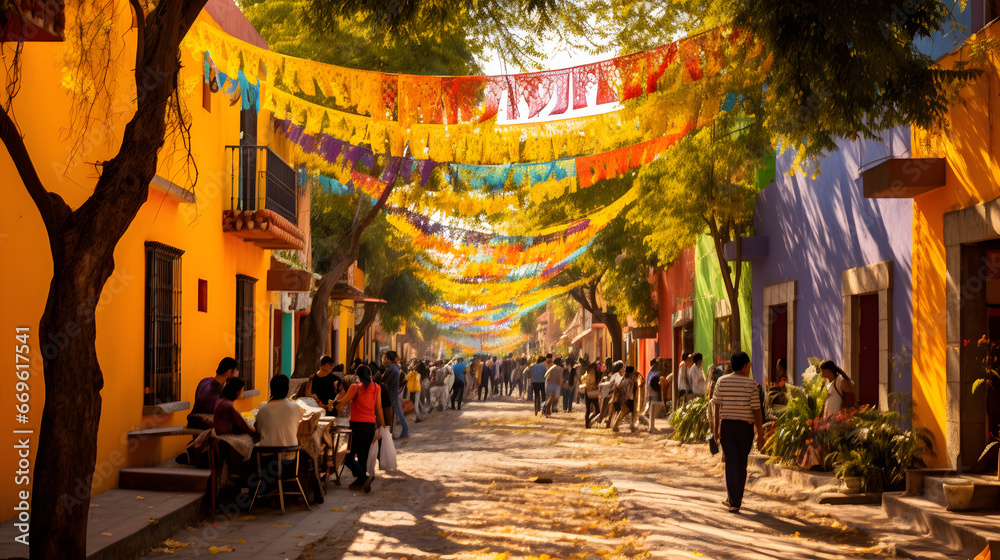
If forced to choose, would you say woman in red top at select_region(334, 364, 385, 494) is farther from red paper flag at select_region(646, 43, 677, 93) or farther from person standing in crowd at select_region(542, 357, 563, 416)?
person standing in crowd at select_region(542, 357, 563, 416)

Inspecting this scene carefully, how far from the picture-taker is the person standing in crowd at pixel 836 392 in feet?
38.2

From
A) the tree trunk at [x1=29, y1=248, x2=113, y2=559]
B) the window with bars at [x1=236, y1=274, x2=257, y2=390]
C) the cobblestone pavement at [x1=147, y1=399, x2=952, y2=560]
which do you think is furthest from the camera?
the window with bars at [x1=236, y1=274, x2=257, y2=390]

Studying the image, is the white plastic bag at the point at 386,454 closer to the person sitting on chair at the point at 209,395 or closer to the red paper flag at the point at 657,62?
the person sitting on chair at the point at 209,395

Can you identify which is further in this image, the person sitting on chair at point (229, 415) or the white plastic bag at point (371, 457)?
the white plastic bag at point (371, 457)

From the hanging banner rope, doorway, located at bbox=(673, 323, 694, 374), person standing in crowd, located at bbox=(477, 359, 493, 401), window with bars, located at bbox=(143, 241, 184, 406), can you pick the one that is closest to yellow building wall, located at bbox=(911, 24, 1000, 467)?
the hanging banner rope

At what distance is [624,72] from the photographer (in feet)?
34.4

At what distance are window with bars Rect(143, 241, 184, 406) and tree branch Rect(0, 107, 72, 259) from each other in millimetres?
5461

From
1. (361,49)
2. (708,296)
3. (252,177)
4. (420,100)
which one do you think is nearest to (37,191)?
(420,100)

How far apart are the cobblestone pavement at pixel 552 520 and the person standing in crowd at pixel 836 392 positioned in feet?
3.73

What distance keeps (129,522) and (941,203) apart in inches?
341

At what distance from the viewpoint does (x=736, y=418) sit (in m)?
10.4

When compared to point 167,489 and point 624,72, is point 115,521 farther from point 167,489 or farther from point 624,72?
point 624,72

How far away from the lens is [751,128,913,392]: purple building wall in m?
11.4

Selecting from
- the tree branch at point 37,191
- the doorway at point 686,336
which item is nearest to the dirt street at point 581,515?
the tree branch at point 37,191
